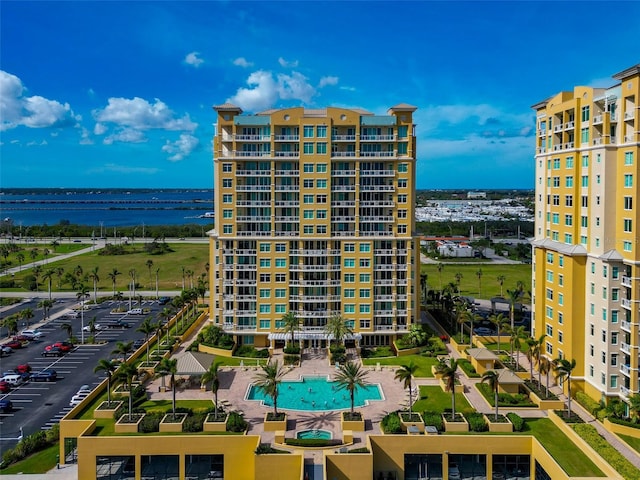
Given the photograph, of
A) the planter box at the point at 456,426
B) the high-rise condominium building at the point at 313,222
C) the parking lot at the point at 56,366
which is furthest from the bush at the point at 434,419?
the parking lot at the point at 56,366

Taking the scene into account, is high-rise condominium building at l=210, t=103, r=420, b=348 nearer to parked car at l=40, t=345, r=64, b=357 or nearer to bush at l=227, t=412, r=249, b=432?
parked car at l=40, t=345, r=64, b=357

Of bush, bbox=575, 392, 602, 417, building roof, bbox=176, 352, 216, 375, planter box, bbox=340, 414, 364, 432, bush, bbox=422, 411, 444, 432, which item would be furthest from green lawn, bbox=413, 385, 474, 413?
building roof, bbox=176, 352, 216, 375

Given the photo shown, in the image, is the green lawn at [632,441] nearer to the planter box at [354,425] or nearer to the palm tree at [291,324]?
the planter box at [354,425]

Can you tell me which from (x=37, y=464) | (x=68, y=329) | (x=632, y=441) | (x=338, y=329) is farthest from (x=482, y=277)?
(x=37, y=464)

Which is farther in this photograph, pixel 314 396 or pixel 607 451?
pixel 314 396

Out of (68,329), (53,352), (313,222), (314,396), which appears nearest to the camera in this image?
(314,396)

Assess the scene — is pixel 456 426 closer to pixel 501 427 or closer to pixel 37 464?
pixel 501 427

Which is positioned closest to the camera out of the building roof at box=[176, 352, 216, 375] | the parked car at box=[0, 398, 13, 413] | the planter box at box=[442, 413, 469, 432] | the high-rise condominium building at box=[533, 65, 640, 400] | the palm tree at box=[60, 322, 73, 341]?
the planter box at box=[442, 413, 469, 432]
